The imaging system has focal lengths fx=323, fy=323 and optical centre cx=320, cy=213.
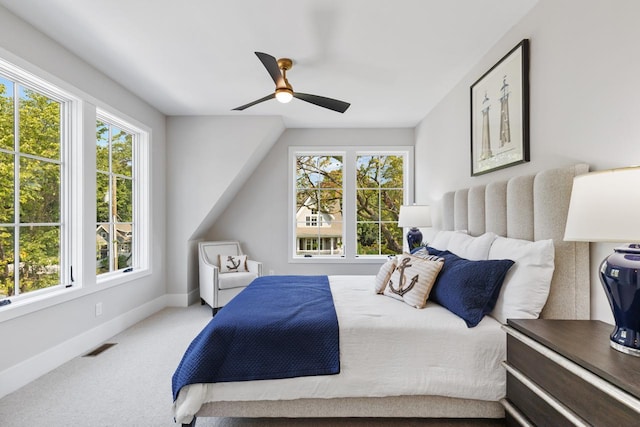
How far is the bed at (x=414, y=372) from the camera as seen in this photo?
162 centimetres

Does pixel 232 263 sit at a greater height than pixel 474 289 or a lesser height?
lesser

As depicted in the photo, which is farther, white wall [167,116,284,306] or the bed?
white wall [167,116,284,306]

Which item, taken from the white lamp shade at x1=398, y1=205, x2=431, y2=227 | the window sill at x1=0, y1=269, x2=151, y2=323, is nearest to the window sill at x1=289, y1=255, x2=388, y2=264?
the white lamp shade at x1=398, y1=205, x2=431, y2=227

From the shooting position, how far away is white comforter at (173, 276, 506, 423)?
163 centimetres

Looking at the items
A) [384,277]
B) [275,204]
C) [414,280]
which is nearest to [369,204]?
[275,204]

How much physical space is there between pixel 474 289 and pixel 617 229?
2.73 feet

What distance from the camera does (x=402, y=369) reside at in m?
1.67

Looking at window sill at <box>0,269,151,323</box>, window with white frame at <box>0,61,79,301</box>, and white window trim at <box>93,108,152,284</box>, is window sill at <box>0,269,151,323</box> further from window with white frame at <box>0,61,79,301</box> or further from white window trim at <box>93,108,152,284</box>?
white window trim at <box>93,108,152,284</box>

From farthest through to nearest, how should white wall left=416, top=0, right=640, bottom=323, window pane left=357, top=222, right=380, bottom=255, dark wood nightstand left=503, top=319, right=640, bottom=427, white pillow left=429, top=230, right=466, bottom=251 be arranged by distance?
window pane left=357, top=222, right=380, bottom=255
white pillow left=429, top=230, right=466, bottom=251
white wall left=416, top=0, right=640, bottom=323
dark wood nightstand left=503, top=319, right=640, bottom=427

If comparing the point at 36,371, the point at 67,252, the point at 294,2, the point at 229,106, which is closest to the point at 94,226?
the point at 67,252

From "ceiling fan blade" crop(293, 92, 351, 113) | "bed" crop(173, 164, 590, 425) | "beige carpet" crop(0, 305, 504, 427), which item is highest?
"ceiling fan blade" crop(293, 92, 351, 113)

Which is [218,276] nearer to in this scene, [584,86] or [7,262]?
[7,262]

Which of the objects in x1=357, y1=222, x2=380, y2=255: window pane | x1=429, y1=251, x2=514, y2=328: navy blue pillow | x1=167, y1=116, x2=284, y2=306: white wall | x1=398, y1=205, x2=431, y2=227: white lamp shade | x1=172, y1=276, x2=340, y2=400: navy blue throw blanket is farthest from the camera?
x1=357, y1=222, x2=380, y2=255: window pane

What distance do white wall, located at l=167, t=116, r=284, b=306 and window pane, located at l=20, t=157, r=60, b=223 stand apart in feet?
5.19
